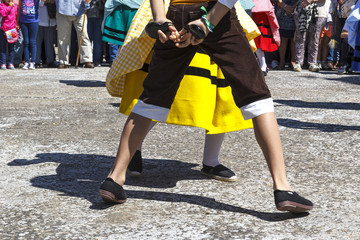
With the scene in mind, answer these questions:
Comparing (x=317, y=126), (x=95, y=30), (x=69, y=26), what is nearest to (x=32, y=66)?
(x=69, y=26)

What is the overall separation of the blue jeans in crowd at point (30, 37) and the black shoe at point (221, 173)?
29.3 ft

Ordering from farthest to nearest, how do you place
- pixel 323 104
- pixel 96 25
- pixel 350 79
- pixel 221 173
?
pixel 96 25
pixel 350 79
pixel 323 104
pixel 221 173

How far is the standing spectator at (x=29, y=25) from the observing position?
37.9 feet

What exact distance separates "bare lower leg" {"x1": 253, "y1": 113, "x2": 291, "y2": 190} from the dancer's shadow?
0.60ft

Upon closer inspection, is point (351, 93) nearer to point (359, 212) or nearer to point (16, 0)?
point (359, 212)

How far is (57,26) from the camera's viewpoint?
1179cm

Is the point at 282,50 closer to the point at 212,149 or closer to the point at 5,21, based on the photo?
the point at 5,21

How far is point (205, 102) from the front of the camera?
3307 millimetres

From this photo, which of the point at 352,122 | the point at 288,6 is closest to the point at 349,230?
the point at 352,122

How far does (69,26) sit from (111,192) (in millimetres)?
9246

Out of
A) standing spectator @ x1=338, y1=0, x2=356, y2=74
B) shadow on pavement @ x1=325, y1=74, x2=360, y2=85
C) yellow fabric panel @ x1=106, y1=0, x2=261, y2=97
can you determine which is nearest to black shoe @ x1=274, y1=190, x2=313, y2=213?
yellow fabric panel @ x1=106, y1=0, x2=261, y2=97

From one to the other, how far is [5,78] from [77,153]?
595 cm

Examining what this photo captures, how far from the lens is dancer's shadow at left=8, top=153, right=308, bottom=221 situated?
121 inches

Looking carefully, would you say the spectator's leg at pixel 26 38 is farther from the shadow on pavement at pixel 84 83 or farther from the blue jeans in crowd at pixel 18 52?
the shadow on pavement at pixel 84 83
